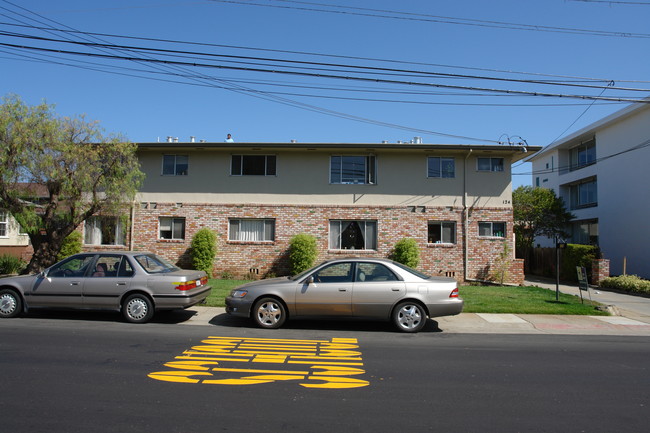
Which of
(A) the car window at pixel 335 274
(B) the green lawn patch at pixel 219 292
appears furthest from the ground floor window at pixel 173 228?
(A) the car window at pixel 335 274

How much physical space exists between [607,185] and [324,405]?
27.6 m

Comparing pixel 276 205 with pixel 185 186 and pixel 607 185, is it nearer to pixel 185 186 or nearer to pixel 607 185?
pixel 185 186

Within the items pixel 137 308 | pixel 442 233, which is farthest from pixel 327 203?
pixel 137 308

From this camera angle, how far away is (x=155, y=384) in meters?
5.50

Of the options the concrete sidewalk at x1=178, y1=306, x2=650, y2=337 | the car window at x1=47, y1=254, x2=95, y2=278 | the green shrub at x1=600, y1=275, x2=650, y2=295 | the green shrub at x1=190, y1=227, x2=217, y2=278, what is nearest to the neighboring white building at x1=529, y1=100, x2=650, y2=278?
the green shrub at x1=600, y1=275, x2=650, y2=295

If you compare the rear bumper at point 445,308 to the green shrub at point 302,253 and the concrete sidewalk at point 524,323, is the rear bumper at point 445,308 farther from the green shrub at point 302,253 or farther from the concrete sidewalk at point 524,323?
the green shrub at point 302,253

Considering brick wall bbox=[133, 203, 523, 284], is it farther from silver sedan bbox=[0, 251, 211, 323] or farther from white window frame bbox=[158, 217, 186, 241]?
silver sedan bbox=[0, 251, 211, 323]

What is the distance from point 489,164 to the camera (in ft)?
60.3

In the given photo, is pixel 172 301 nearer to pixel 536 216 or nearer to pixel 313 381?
pixel 313 381

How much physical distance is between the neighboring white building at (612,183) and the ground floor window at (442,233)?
27.4ft

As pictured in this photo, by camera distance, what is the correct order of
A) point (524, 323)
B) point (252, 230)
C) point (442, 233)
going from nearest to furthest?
point (524, 323), point (442, 233), point (252, 230)

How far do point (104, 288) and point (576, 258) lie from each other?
65.5ft

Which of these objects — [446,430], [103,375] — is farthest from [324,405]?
[103,375]

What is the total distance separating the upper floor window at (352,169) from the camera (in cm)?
1838
